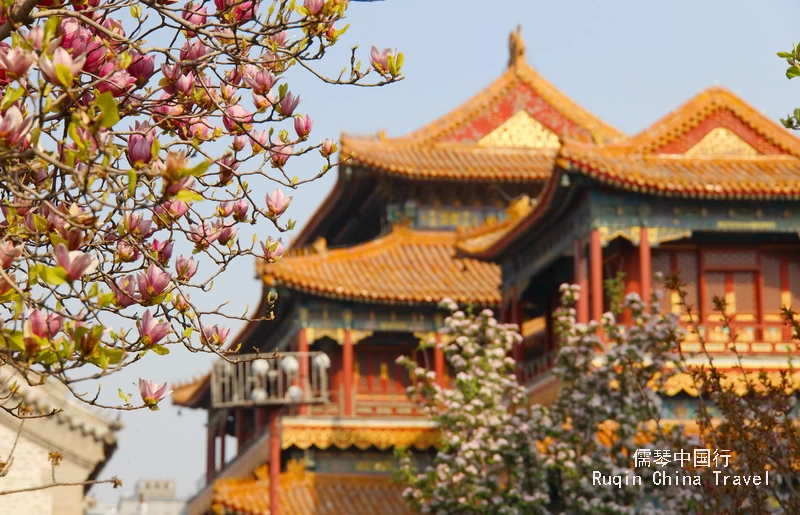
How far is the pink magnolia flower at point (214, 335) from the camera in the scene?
363 inches

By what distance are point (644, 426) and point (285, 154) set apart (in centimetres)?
1379

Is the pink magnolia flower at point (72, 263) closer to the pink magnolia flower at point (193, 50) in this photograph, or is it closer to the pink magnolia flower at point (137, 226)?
the pink magnolia flower at point (137, 226)

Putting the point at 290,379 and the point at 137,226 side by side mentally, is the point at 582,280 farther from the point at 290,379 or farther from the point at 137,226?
the point at 137,226

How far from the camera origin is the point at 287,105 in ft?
29.8

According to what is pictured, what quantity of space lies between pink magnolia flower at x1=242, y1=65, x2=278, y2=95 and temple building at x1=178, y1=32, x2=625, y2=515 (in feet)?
63.8

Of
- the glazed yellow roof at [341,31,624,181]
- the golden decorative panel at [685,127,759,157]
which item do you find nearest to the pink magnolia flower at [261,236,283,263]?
the golden decorative panel at [685,127,759,157]

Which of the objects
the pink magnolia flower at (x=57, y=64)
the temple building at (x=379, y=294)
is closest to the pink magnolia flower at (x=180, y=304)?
the pink magnolia flower at (x=57, y=64)

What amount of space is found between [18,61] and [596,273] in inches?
806

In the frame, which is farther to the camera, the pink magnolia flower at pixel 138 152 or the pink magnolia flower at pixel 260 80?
the pink magnolia flower at pixel 260 80

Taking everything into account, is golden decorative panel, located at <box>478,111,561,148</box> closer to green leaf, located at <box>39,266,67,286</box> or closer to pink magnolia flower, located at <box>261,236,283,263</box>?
pink magnolia flower, located at <box>261,236,283,263</box>

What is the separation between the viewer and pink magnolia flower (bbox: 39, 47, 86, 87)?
673cm

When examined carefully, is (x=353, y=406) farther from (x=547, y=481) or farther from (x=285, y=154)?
(x=285, y=154)

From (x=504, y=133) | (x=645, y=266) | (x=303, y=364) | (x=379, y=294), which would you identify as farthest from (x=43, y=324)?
(x=504, y=133)

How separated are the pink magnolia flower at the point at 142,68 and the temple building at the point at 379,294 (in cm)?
1995
